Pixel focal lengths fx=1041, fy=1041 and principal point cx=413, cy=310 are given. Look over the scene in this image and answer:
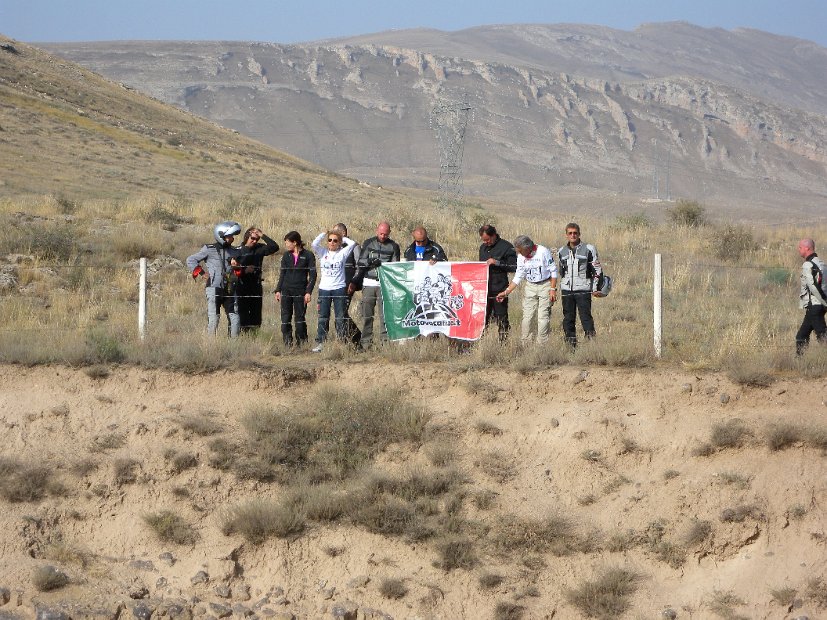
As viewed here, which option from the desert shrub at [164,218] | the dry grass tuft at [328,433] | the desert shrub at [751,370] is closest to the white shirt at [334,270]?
the dry grass tuft at [328,433]

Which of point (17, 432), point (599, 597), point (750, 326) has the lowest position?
point (599, 597)

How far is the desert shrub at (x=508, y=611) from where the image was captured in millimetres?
8750

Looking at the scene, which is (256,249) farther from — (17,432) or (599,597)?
(599,597)

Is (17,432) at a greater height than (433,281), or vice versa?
(433,281)

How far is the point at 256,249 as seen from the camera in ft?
40.7

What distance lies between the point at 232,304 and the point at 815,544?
22.2 feet

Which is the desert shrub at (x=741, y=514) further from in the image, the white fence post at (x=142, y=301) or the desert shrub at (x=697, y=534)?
the white fence post at (x=142, y=301)

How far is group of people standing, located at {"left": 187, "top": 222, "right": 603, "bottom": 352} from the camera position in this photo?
11641 mm

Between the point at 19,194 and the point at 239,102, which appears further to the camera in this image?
the point at 239,102

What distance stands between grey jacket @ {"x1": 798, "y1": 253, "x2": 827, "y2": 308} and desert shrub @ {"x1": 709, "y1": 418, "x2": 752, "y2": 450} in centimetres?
202

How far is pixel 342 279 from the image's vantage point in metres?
12.1

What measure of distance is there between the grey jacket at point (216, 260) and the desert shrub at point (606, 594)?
18.2 feet

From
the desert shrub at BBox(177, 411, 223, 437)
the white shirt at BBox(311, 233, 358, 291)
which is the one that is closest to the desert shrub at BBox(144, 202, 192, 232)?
the white shirt at BBox(311, 233, 358, 291)

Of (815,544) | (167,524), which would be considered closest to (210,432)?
(167,524)
